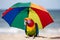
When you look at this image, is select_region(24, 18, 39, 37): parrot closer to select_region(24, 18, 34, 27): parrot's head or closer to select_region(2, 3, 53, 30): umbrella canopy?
select_region(24, 18, 34, 27): parrot's head

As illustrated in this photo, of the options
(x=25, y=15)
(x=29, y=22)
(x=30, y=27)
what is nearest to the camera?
(x=29, y=22)

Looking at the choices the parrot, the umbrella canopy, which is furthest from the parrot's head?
the umbrella canopy

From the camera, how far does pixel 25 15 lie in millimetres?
6480

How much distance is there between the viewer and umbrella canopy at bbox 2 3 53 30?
6337 mm

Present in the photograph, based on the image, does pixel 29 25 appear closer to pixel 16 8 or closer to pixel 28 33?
pixel 28 33

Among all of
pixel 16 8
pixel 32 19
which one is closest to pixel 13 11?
pixel 16 8

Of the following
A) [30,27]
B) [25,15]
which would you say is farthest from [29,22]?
[25,15]

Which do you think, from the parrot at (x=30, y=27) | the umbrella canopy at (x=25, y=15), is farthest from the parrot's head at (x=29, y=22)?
the umbrella canopy at (x=25, y=15)

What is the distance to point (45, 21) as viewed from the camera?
260 inches

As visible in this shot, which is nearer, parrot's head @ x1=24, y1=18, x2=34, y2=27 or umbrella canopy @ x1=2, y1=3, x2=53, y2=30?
parrot's head @ x1=24, y1=18, x2=34, y2=27

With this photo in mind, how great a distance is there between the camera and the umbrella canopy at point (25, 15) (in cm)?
634

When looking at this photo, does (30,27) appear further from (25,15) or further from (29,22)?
(25,15)

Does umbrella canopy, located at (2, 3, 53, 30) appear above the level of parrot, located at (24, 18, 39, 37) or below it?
above

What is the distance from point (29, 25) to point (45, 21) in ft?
2.34
